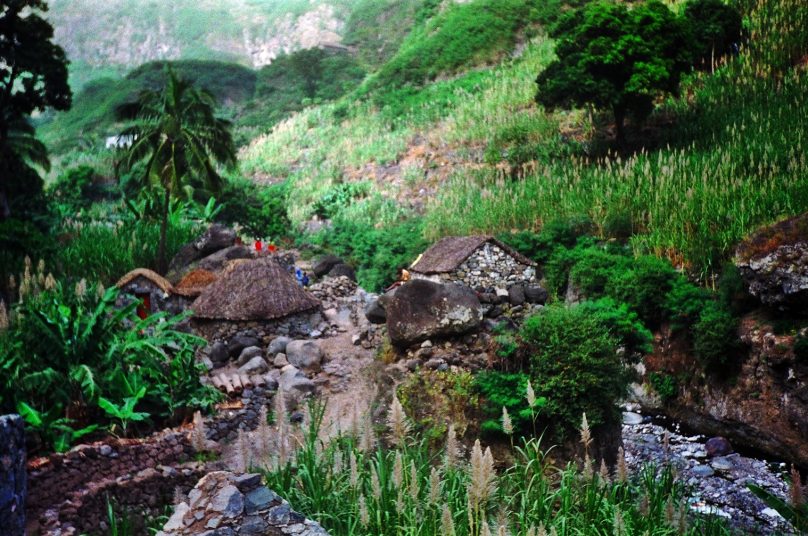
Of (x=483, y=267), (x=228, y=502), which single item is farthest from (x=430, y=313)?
(x=228, y=502)

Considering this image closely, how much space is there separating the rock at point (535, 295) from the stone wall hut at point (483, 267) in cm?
28

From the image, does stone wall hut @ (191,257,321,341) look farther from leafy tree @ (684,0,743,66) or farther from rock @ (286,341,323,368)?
leafy tree @ (684,0,743,66)

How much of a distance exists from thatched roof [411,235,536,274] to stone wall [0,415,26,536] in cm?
737

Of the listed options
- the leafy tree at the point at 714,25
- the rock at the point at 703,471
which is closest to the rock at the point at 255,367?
the rock at the point at 703,471

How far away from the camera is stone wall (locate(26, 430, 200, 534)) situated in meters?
5.71

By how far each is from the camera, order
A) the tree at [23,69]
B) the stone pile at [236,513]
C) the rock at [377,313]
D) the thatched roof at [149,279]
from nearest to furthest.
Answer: the stone pile at [236,513], the rock at [377,313], the thatched roof at [149,279], the tree at [23,69]

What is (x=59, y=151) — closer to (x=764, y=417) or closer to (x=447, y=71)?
(x=447, y=71)

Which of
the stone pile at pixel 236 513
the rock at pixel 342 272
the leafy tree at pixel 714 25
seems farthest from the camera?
the leafy tree at pixel 714 25

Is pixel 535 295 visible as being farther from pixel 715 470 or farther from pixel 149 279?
pixel 149 279

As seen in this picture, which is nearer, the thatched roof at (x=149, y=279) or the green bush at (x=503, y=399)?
the green bush at (x=503, y=399)

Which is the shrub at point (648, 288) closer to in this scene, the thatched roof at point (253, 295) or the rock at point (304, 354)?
the rock at point (304, 354)

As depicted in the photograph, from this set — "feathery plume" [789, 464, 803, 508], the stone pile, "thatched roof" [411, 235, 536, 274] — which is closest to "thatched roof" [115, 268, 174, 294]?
"thatched roof" [411, 235, 536, 274]

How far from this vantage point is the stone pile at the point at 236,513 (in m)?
4.61

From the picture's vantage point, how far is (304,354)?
10.0 metres
